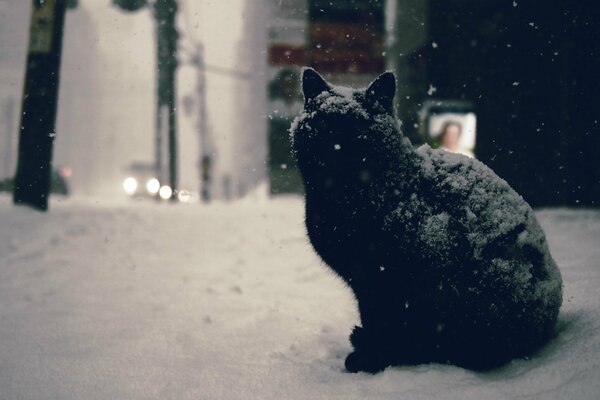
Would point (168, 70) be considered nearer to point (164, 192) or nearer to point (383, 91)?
point (164, 192)

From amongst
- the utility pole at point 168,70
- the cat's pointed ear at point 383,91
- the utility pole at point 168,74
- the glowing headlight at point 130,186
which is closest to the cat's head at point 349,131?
the cat's pointed ear at point 383,91

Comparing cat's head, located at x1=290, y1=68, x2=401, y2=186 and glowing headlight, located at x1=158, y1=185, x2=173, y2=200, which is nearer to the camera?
cat's head, located at x1=290, y1=68, x2=401, y2=186

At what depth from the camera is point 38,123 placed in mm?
6375

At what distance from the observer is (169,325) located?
3.49 m

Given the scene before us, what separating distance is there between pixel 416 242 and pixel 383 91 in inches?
31.4

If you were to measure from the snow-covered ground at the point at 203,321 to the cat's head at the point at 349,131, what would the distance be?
1.09 m

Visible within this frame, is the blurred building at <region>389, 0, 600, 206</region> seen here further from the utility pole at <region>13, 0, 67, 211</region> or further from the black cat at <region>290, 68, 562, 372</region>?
the utility pole at <region>13, 0, 67, 211</region>

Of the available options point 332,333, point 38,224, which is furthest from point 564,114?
point 38,224

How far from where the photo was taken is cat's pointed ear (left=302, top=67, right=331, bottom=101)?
251 cm

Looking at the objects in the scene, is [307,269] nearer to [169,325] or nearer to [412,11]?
[169,325]

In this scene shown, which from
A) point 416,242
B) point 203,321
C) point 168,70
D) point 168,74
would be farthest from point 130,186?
point 416,242

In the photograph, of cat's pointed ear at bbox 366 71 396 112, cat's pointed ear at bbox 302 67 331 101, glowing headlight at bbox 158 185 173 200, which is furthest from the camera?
glowing headlight at bbox 158 185 173 200

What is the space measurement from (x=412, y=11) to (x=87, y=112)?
4079cm

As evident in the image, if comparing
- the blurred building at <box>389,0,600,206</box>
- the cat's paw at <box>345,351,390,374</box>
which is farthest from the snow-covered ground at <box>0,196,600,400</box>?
the blurred building at <box>389,0,600,206</box>
